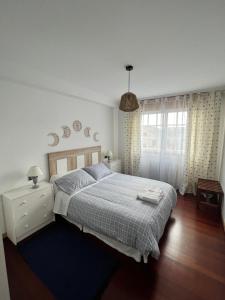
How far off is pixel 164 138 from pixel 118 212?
2.47m

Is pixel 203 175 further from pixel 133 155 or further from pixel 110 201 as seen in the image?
pixel 110 201

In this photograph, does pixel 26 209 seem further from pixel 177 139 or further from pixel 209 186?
pixel 177 139

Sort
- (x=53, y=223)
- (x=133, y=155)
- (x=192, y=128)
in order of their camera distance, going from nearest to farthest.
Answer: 1. (x=53, y=223)
2. (x=192, y=128)
3. (x=133, y=155)

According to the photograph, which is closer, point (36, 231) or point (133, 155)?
point (36, 231)

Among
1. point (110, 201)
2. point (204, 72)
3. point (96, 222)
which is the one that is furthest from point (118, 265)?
point (204, 72)

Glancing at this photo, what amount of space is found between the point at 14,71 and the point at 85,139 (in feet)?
5.89

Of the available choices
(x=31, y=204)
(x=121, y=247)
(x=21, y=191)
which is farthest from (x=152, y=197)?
(x=21, y=191)

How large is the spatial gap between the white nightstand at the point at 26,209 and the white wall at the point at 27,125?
27cm

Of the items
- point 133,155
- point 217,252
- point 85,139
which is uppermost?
point 85,139

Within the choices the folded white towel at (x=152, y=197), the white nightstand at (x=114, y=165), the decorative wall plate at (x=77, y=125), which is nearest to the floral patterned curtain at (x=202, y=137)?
the folded white towel at (x=152, y=197)

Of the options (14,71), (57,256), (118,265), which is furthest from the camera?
(14,71)

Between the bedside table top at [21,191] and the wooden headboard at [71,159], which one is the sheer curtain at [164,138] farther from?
the bedside table top at [21,191]

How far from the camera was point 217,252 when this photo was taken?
74.5 inches

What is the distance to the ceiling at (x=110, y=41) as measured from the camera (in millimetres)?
1080
